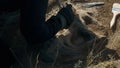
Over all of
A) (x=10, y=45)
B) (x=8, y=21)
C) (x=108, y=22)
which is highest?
(x=8, y=21)

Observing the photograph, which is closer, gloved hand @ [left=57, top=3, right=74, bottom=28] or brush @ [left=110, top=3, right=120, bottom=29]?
gloved hand @ [left=57, top=3, right=74, bottom=28]

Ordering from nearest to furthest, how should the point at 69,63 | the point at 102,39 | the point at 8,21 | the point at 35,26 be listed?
the point at 35,26, the point at 8,21, the point at 69,63, the point at 102,39

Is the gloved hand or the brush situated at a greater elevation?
the gloved hand

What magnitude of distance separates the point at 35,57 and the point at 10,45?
279 mm

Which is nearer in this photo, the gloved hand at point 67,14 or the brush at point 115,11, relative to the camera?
the gloved hand at point 67,14

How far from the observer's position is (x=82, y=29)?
4.28 m

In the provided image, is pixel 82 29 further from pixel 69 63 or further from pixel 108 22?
pixel 108 22

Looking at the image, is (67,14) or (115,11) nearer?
(67,14)

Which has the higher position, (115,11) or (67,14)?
(67,14)

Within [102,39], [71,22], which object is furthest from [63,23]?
[102,39]

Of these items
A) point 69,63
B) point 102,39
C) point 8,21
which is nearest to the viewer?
point 8,21

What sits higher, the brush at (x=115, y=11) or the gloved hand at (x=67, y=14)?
the gloved hand at (x=67, y=14)

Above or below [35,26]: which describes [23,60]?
below

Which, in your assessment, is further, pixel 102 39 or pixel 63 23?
pixel 102 39
